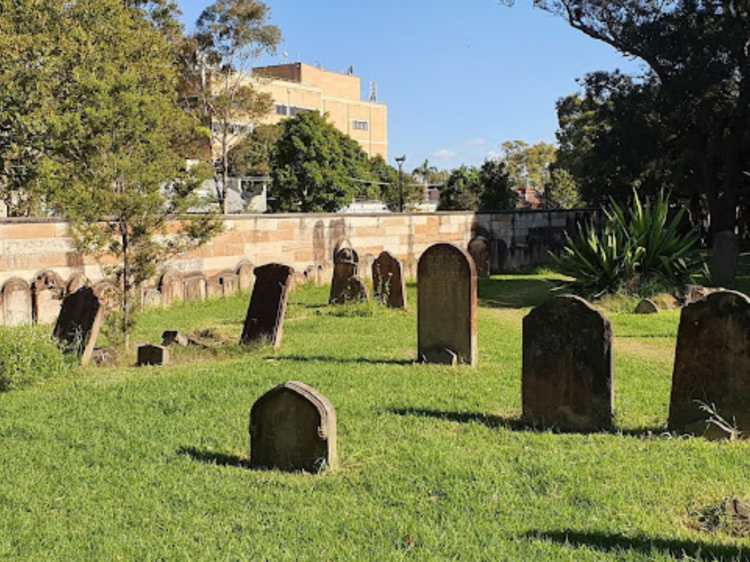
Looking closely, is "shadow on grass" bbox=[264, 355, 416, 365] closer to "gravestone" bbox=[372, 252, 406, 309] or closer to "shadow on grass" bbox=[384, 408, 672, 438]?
"shadow on grass" bbox=[384, 408, 672, 438]

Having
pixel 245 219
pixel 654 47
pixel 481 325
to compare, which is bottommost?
pixel 481 325

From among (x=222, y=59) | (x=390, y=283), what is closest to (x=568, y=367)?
(x=390, y=283)

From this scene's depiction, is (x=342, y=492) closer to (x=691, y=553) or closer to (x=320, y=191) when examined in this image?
(x=691, y=553)

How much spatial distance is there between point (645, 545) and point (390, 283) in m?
10.2

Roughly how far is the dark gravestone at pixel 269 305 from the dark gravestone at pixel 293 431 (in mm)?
4616

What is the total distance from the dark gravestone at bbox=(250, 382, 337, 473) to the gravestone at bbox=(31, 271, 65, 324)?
26.4 feet

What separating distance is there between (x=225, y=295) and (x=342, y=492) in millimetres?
11359

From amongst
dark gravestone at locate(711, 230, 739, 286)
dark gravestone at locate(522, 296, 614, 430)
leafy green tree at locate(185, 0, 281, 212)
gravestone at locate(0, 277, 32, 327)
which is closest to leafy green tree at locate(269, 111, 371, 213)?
leafy green tree at locate(185, 0, 281, 212)

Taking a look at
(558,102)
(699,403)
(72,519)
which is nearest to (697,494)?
(699,403)

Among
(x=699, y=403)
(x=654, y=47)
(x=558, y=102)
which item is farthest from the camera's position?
(x=558, y=102)

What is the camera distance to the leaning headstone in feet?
42.5

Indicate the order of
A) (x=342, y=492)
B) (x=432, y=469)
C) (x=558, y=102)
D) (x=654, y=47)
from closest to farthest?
1. (x=342, y=492)
2. (x=432, y=469)
3. (x=654, y=47)
4. (x=558, y=102)

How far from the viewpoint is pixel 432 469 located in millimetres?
4965

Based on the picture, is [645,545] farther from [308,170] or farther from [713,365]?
[308,170]
